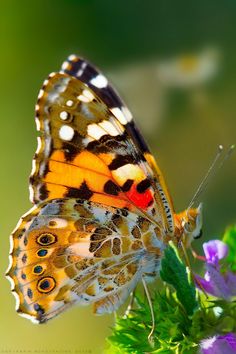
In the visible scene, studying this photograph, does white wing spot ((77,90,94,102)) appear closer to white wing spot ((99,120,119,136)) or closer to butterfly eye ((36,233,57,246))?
white wing spot ((99,120,119,136))

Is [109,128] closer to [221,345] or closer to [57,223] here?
[57,223]

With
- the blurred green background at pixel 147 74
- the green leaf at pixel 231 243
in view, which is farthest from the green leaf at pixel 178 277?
the blurred green background at pixel 147 74

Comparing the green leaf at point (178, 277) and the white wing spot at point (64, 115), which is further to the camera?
the white wing spot at point (64, 115)

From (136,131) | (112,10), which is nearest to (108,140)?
(136,131)

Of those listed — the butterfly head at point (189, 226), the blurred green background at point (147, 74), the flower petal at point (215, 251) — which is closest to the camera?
the flower petal at point (215, 251)

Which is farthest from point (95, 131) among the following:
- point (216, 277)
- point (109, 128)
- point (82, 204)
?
point (216, 277)

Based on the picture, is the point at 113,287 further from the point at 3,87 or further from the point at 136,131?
the point at 3,87

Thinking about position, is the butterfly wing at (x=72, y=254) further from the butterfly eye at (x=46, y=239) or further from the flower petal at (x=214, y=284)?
the flower petal at (x=214, y=284)
